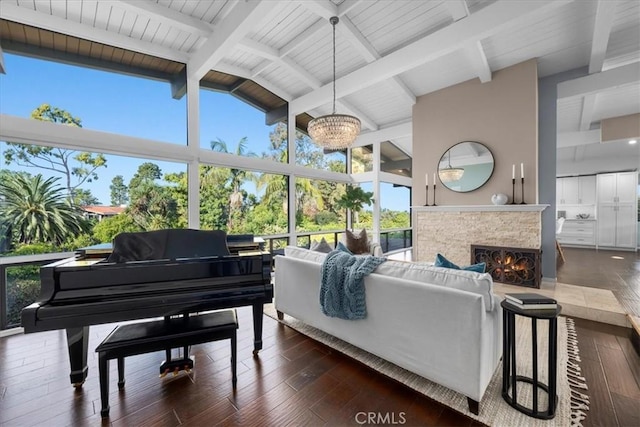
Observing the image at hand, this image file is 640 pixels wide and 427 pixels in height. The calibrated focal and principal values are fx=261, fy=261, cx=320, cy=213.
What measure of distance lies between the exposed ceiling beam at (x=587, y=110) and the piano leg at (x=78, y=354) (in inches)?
281

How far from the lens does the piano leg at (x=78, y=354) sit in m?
1.92

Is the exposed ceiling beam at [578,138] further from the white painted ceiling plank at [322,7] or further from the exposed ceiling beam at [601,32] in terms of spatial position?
the white painted ceiling plank at [322,7]

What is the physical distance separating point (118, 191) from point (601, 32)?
640 centimetres

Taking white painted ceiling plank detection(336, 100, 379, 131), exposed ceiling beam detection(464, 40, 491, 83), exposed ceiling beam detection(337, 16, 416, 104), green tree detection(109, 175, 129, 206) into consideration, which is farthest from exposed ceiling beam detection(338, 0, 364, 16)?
green tree detection(109, 175, 129, 206)

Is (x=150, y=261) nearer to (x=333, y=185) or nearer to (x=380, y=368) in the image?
(x=380, y=368)

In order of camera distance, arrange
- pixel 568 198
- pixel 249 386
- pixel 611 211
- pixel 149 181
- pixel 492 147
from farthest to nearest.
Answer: pixel 568 198, pixel 611 211, pixel 492 147, pixel 149 181, pixel 249 386

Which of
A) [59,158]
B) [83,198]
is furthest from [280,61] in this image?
[83,198]

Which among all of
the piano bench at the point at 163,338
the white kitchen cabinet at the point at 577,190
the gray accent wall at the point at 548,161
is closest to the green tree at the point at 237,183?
the piano bench at the point at 163,338

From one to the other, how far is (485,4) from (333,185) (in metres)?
4.32

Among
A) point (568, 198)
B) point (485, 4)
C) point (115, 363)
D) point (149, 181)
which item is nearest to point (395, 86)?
point (485, 4)

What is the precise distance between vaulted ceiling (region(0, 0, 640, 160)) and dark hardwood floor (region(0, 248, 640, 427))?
11.1 feet

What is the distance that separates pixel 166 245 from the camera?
221 cm

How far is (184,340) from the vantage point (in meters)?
1.87

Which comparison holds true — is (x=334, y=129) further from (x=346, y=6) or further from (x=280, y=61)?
(x=280, y=61)
